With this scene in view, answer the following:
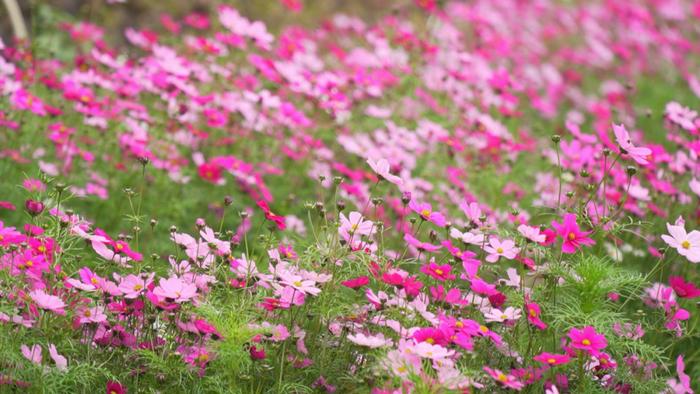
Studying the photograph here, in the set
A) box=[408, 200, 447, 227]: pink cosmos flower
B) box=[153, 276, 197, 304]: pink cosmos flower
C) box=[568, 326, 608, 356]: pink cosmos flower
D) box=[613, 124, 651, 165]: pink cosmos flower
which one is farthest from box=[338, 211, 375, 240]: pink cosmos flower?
box=[613, 124, 651, 165]: pink cosmos flower

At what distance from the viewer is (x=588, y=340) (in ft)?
6.96

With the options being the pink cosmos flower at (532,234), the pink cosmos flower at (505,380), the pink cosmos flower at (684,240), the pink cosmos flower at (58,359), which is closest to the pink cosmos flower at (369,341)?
the pink cosmos flower at (505,380)

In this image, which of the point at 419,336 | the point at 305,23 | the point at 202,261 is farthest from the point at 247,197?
the point at 305,23

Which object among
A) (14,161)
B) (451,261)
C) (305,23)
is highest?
(451,261)

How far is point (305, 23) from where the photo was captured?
6.68 meters

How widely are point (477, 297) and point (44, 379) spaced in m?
1.15

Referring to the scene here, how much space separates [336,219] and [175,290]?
50 cm

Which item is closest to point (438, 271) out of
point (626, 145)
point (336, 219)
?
point (336, 219)

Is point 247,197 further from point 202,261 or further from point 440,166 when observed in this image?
point 202,261

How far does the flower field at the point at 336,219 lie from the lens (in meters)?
2.13

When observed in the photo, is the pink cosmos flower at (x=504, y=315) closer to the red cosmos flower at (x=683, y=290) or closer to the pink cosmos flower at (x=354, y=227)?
the pink cosmos flower at (x=354, y=227)

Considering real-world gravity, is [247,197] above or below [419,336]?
below

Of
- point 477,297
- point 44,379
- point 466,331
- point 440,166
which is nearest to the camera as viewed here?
point 44,379

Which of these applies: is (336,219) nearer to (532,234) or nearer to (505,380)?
(532,234)
